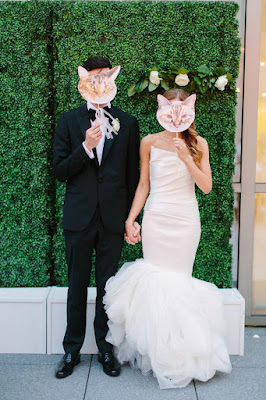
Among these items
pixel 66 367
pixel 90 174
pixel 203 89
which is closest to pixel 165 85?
pixel 203 89

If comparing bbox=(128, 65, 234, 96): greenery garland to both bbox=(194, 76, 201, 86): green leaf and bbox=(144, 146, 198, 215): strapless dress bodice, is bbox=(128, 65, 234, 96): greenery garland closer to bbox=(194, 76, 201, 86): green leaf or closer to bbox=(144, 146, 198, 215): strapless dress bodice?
bbox=(194, 76, 201, 86): green leaf

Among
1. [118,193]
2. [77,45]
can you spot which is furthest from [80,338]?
[77,45]

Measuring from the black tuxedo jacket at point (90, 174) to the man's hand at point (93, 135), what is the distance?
0.55 feet

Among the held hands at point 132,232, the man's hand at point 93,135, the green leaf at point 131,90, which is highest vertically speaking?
the green leaf at point 131,90

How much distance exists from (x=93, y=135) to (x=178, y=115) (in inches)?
23.4

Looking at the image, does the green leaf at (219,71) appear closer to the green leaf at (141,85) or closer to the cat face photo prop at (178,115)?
the green leaf at (141,85)

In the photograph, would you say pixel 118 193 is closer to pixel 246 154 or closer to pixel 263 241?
pixel 246 154

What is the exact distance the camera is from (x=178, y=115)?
10.4ft

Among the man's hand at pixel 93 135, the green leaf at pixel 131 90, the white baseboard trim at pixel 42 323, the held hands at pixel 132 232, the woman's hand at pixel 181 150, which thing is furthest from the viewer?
the green leaf at pixel 131 90

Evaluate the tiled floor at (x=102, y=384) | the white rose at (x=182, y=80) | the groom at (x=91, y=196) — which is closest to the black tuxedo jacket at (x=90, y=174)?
the groom at (x=91, y=196)

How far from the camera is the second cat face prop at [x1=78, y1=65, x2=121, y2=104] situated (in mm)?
3100

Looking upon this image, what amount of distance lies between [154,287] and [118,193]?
2.32 feet

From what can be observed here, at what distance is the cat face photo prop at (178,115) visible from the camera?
3172 millimetres

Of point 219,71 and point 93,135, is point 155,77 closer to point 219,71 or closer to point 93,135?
point 219,71
